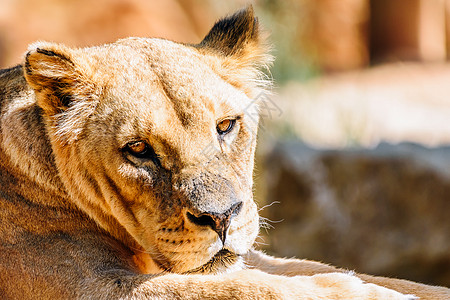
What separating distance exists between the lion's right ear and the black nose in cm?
104

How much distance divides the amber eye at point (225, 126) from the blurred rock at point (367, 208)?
12.6ft

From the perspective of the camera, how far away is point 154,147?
149 inches

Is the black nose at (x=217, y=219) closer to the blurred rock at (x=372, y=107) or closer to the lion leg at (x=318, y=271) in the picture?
the lion leg at (x=318, y=271)

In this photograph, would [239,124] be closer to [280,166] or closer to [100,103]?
[100,103]

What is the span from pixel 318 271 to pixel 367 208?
405 centimetres

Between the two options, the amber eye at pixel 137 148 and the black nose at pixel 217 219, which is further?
the amber eye at pixel 137 148

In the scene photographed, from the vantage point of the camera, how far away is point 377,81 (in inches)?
710

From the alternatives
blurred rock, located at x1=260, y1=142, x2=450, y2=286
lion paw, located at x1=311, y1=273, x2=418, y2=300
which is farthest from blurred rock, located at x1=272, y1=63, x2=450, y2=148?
lion paw, located at x1=311, y1=273, x2=418, y2=300

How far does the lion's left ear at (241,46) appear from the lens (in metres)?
4.59

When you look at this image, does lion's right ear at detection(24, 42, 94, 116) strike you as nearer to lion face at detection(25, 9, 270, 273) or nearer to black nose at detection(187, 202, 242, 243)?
lion face at detection(25, 9, 270, 273)

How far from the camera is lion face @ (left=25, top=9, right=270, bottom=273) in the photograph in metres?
3.67

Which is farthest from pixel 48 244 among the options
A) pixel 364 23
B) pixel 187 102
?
pixel 364 23

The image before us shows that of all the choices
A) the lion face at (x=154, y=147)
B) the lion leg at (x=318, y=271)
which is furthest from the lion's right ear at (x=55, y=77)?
the lion leg at (x=318, y=271)

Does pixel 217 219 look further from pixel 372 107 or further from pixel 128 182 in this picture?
pixel 372 107
